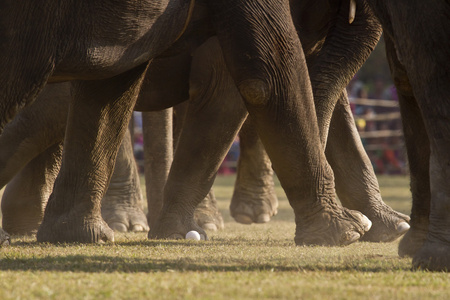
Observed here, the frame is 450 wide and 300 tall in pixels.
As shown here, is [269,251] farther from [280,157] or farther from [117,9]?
[117,9]

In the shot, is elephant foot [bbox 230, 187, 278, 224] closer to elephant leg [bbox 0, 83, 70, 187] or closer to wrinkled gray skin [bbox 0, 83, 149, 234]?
wrinkled gray skin [bbox 0, 83, 149, 234]

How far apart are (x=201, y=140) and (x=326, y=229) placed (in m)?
0.73

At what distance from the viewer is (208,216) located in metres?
5.19

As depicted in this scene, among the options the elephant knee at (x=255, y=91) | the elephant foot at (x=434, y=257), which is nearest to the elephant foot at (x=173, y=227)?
the elephant knee at (x=255, y=91)

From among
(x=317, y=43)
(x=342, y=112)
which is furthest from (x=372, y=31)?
(x=342, y=112)

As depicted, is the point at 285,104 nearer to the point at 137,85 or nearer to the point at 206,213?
the point at 137,85

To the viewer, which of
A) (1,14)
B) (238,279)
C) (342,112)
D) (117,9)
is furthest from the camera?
(342,112)

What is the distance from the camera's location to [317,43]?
438 centimetres

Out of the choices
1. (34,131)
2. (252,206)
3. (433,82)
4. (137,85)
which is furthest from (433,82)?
(252,206)

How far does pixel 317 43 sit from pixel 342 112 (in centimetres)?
46

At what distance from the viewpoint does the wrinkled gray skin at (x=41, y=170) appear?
4152 millimetres

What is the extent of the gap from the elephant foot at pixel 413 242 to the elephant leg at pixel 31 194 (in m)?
1.95

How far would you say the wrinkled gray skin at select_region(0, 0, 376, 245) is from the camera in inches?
115

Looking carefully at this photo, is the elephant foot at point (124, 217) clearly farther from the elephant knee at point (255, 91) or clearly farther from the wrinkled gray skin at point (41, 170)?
the elephant knee at point (255, 91)
